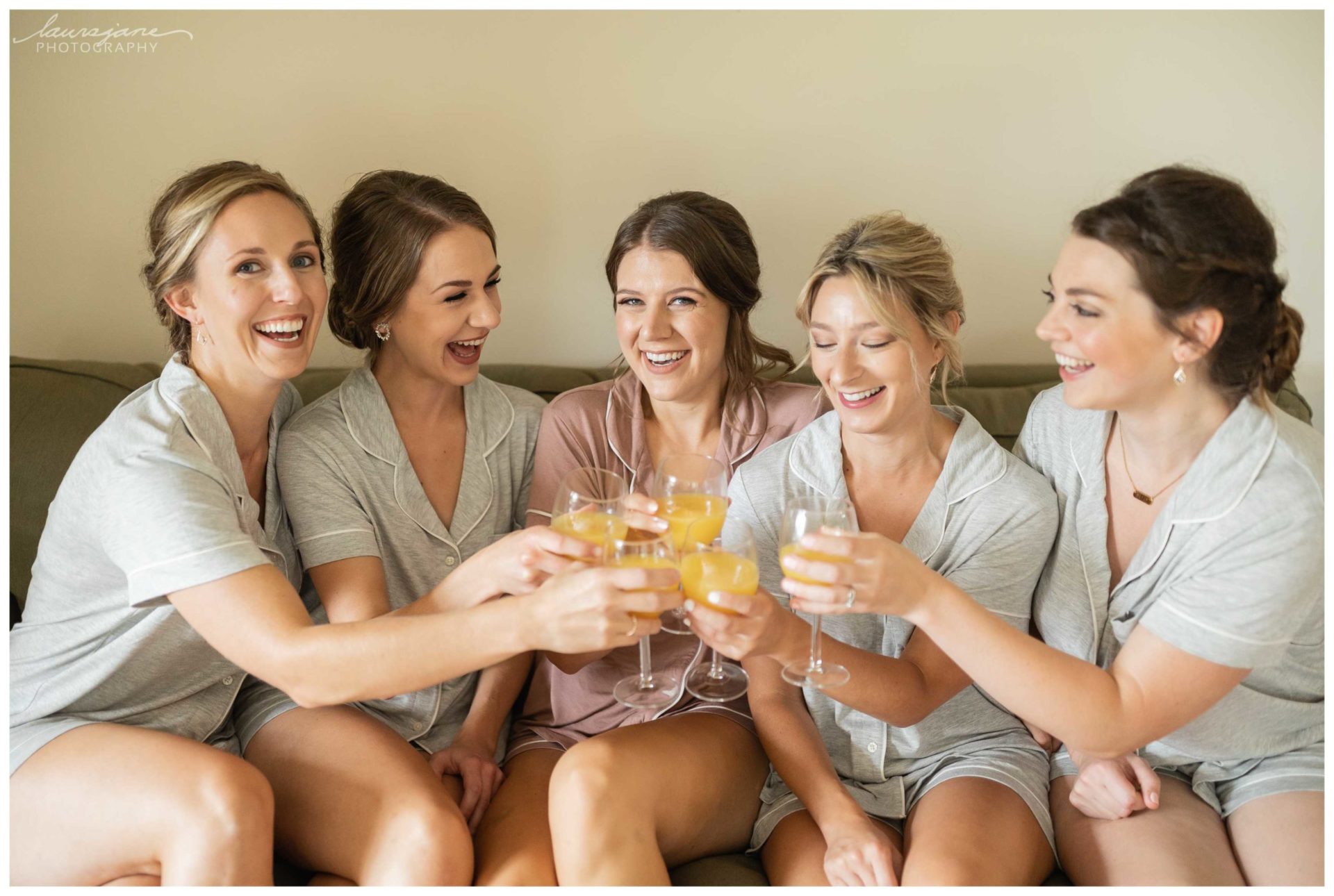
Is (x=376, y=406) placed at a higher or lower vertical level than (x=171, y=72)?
lower

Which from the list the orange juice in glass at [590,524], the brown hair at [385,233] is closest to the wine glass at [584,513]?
the orange juice in glass at [590,524]

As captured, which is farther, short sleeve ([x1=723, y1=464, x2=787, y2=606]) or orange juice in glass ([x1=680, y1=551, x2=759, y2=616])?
short sleeve ([x1=723, y1=464, x2=787, y2=606])

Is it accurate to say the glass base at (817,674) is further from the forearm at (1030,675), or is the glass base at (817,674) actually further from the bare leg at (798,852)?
the bare leg at (798,852)

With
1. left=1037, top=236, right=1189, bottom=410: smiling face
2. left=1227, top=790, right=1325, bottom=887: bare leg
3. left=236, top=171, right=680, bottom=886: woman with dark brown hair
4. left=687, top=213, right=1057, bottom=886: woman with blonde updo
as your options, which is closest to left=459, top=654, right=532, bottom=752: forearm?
left=236, top=171, right=680, bottom=886: woman with dark brown hair

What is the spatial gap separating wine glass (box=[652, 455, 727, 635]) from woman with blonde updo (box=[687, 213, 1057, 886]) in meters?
0.18

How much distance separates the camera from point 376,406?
7.32ft

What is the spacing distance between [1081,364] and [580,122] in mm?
1588

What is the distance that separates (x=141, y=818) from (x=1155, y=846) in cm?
162

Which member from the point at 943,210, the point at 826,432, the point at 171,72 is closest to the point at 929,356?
the point at 826,432

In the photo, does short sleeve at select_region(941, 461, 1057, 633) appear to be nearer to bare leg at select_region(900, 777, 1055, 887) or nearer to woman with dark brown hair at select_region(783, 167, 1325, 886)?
woman with dark brown hair at select_region(783, 167, 1325, 886)

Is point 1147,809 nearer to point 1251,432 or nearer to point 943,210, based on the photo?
point 1251,432

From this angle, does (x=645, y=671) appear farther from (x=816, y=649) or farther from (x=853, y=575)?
(x=853, y=575)

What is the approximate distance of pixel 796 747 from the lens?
1.95m
